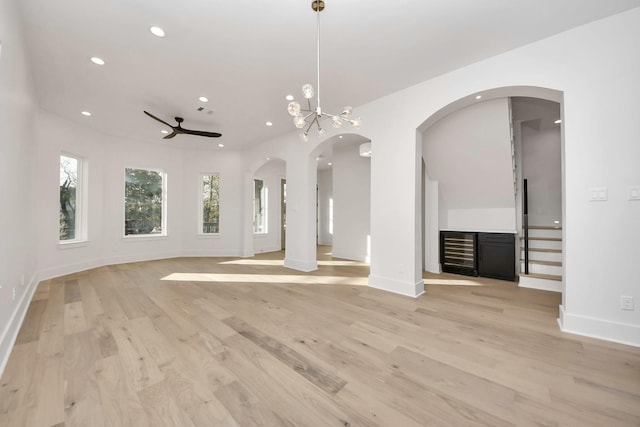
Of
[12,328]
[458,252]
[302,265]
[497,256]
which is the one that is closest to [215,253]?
[302,265]

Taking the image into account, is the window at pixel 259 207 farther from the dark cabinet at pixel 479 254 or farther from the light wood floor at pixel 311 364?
the dark cabinet at pixel 479 254

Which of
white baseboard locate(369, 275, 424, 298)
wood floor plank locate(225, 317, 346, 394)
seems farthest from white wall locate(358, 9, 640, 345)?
wood floor plank locate(225, 317, 346, 394)

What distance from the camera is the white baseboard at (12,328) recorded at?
76.5 inches

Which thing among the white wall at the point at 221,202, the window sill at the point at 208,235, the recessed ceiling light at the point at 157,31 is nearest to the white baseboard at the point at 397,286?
the recessed ceiling light at the point at 157,31

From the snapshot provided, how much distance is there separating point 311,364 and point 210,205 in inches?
245

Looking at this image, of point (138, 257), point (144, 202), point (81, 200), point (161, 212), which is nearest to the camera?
point (81, 200)

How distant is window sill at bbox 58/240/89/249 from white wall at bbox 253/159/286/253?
390 centimetres

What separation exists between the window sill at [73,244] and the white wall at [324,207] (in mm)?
6731

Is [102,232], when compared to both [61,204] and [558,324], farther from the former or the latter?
[558,324]

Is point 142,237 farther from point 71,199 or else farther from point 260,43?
point 260,43

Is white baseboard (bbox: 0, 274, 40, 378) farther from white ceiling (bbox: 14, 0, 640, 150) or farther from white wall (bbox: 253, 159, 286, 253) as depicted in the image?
white wall (bbox: 253, 159, 286, 253)

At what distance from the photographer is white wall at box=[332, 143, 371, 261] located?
20.7 feet

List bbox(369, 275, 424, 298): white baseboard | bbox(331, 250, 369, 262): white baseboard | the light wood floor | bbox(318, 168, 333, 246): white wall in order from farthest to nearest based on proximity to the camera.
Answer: bbox(318, 168, 333, 246): white wall → bbox(331, 250, 369, 262): white baseboard → bbox(369, 275, 424, 298): white baseboard → the light wood floor

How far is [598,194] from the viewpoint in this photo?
236 centimetres
